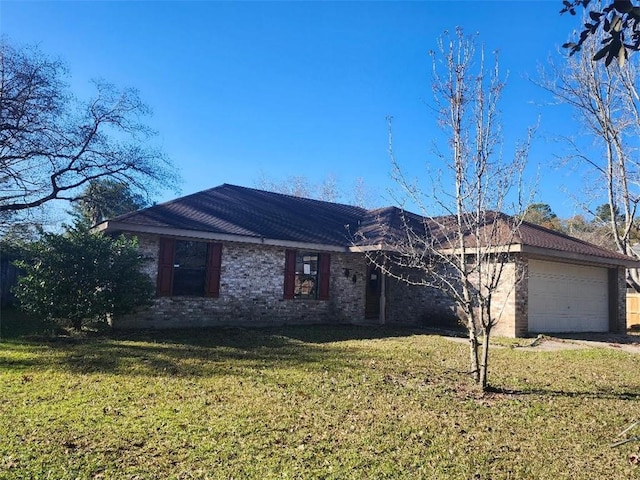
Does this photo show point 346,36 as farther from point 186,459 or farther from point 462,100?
point 186,459

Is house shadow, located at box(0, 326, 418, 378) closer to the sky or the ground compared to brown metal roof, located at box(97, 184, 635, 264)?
closer to the ground

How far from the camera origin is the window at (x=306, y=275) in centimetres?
1303

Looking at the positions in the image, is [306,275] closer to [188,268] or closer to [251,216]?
[251,216]

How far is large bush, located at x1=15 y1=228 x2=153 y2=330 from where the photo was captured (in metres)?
9.00

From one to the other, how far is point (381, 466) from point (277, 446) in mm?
916

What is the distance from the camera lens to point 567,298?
13.7 m

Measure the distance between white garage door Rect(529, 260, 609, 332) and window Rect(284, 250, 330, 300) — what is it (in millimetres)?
6119

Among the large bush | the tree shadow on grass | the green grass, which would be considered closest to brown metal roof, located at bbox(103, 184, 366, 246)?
the large bush

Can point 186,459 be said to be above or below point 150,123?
below

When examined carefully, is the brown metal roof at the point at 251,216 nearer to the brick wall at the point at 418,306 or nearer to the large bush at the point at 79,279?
the large bush at the point at 79,279

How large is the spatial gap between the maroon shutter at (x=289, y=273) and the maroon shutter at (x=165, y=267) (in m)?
3.35

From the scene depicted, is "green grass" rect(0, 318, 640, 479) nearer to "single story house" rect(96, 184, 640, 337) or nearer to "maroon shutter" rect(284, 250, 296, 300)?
"single story house" rect(96, 184, 640, 337)

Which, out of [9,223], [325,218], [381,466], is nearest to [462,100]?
[381,466]

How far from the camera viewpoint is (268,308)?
41.3 feet
